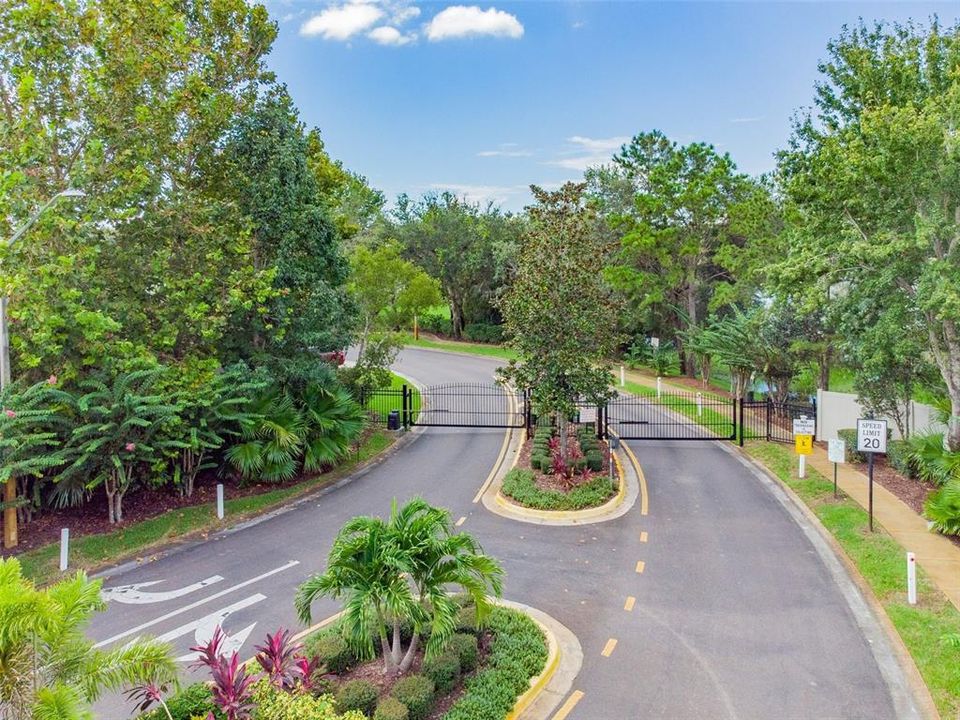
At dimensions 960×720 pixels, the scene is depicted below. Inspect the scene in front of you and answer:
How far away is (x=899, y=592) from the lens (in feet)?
33.1

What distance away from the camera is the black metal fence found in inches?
819

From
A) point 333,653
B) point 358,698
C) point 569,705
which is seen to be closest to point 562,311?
point 569,705

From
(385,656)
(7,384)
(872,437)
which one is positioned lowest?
(385,656)

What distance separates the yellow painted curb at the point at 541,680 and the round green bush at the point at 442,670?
0.78m

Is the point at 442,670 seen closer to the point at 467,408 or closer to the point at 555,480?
the point at 555,480

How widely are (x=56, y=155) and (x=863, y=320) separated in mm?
19959

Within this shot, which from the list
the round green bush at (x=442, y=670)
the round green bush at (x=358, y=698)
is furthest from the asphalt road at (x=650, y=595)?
the round green bush at (x=358, y=698)

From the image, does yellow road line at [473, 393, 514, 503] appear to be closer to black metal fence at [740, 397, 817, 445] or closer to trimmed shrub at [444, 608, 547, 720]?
trimmed shrub at [444, 608, 547, 720]

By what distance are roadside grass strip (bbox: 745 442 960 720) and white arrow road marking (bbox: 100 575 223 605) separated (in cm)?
1096

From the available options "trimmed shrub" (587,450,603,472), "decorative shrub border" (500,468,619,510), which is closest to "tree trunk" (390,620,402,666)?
"decorative shrub border" (500,468,619,510)

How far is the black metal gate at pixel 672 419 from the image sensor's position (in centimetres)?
2169

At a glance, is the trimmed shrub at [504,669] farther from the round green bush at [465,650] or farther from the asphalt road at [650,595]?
the asphalt road at [650,595]

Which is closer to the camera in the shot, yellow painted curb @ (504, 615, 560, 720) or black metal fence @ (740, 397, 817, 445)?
yellow painted curb @ (504, 615, 560, 720)

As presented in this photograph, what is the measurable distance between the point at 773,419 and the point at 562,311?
1247cm
